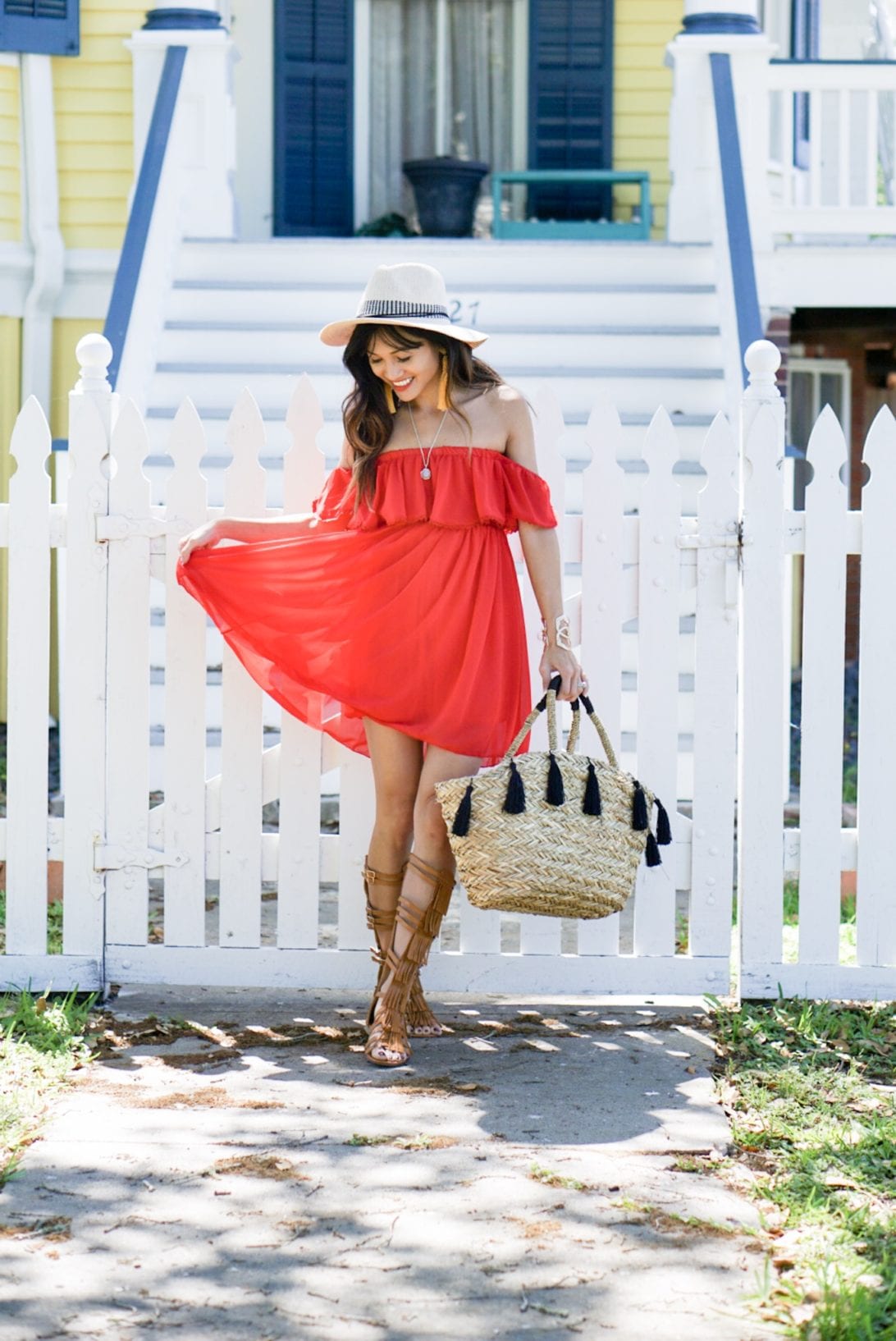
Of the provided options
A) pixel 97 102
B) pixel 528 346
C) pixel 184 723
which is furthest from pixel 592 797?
pixel 97 102

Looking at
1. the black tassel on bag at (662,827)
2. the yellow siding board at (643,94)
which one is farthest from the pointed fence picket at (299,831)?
the yellow siding board at (643,94)

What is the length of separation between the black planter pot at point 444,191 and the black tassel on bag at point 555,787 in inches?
309

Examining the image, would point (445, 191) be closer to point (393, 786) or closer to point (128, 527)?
point (128, 527)

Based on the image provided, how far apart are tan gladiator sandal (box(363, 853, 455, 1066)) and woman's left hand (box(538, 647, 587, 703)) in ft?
1.73

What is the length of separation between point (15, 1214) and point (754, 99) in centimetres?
732

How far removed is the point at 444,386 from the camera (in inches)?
157

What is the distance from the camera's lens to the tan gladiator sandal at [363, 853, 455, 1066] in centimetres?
397

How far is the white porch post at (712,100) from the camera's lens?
8.66 metres

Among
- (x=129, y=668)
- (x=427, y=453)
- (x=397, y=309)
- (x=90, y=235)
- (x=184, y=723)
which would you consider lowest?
(x=184, y=723)

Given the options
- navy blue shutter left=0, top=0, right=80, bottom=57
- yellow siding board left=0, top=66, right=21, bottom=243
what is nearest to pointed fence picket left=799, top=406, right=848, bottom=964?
yellow siding board left=0, top=66, right=21, bottom=243

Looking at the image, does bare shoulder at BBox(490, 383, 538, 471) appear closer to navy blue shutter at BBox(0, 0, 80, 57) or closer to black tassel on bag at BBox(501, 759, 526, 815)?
black tassel on bag at BBox(501, 759, 526, 815)

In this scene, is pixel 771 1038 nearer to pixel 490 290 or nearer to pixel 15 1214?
pixel 15 1214

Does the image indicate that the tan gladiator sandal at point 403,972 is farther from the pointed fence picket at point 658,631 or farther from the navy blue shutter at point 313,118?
the navy blue shutter at point 313,118

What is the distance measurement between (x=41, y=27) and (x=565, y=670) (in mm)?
6997
